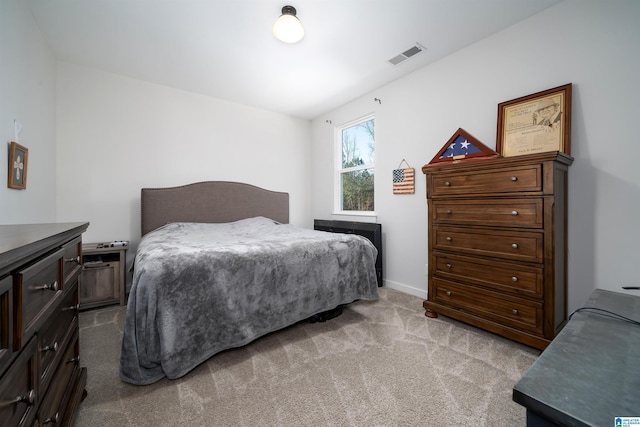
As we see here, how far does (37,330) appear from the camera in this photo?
780mm

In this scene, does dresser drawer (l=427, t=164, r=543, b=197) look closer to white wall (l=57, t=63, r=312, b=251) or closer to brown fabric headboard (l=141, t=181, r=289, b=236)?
brown fabric headboard (l=141, t=181, r=289, b=236)

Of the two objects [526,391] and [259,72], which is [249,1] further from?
[526,391]

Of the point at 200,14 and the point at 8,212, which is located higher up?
the point at 200,14

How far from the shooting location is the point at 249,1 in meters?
2.06

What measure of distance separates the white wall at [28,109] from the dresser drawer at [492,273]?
11.2 ft

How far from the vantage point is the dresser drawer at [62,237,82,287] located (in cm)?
107

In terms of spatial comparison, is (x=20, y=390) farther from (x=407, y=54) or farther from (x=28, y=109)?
(x=407, y=54)

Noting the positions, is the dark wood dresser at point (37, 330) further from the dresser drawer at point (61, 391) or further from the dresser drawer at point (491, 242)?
the dresser drawer at point (491, 242)

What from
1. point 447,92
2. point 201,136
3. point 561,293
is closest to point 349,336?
point 561,293

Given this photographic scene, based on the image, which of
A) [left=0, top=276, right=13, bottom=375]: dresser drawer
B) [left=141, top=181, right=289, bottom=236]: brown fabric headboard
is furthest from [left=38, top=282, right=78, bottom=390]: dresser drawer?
[left=141, top=181, right=289, bottom=236]: brown fabric headboard

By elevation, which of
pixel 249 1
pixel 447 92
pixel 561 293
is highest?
pixel 249 1

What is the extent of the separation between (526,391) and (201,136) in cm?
414

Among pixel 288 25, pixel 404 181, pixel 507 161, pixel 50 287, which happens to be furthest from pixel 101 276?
pixel 507 161

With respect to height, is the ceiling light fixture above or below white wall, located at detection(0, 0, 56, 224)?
above
